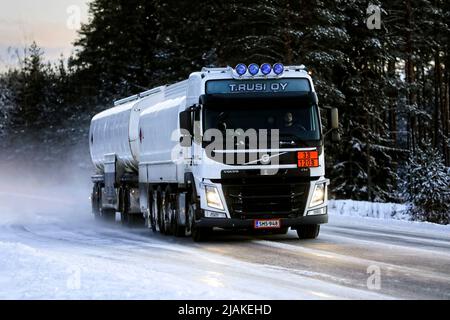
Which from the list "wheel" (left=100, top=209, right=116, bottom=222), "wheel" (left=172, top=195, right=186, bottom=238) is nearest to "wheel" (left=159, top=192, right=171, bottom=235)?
"wheel" (left=172, top=195, right=186, bottom=238)

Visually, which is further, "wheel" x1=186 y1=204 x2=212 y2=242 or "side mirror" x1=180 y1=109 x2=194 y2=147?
"wheel" x1=186 y1=204 x2=212 y2=242

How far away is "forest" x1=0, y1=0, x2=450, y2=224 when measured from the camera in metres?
39.1

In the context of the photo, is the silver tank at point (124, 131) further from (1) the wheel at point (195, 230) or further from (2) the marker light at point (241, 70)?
(1) the wheel at point (195, 230)

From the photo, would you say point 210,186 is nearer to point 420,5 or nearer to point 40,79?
point 420,5

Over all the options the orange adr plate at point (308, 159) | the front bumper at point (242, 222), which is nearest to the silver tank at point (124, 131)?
the front bumper at point (242, 222)

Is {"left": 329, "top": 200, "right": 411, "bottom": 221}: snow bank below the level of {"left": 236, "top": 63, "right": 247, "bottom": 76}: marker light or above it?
below

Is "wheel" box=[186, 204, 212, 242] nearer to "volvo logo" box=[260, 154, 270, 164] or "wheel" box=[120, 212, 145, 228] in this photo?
"volvo logo" box=[260, 154, 270, 164]

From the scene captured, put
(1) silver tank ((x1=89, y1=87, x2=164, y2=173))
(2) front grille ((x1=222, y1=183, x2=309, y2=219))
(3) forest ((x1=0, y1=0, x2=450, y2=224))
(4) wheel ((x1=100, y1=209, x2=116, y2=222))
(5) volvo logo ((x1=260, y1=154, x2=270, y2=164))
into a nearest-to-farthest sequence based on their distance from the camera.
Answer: (5) volvo logo ((x1=260, y1=154, x2=270, y2=164)) < (2) front grille ((x1=222, y1=183, x2=309, y2=219)) < (1) silver tank ((x1=89, y1=87, x2=164, y2=173)) < (4) wheel ((x1=100, y1=209, x2=116, y2=222)) < (3) forest ((x1=0, y1=0, x2=450, y2=224))

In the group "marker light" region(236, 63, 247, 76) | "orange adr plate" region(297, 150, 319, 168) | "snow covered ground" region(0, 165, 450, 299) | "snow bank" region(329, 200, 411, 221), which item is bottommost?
"snow covered ground" region(0, 165, 450, 299)

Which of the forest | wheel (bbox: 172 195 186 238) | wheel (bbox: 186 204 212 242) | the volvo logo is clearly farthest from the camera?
the forest

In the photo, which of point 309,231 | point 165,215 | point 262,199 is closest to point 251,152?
point 262,199

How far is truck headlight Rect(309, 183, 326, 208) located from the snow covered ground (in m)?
0.78

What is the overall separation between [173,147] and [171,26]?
36272 mm
